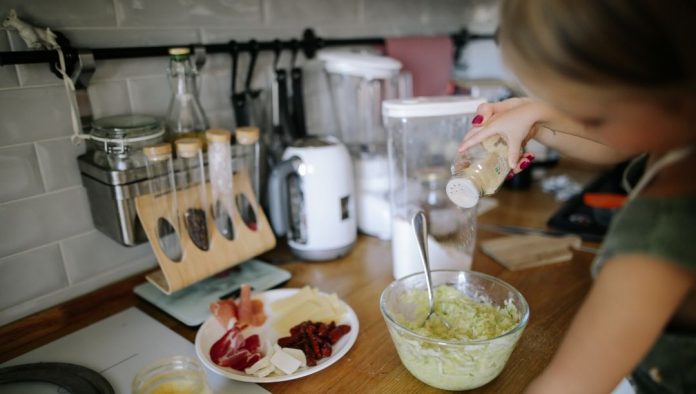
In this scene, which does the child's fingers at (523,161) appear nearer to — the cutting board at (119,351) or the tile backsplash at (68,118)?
the cutting board at (119,351)

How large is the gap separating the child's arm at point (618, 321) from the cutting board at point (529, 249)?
53 cm

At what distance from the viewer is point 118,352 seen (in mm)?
769

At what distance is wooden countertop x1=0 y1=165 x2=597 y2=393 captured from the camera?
68 cm

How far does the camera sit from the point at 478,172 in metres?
0.67

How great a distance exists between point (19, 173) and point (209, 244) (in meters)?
0.32

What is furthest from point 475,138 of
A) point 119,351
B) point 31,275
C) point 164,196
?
point 31,275

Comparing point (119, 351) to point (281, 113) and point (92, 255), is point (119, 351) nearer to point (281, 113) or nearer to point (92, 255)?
point (92, 255)

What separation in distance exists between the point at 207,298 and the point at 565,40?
72 cm

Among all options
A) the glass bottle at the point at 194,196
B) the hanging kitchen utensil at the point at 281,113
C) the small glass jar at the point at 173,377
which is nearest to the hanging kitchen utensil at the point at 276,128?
the hanging kitchen utensil at the point at 281,113

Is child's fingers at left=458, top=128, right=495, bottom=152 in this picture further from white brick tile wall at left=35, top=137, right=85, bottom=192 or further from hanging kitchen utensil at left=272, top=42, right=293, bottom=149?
white brick tile wall at left=35, top=137, right=85, bottom=192

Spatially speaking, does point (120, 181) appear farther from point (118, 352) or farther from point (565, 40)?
point (565, 40)

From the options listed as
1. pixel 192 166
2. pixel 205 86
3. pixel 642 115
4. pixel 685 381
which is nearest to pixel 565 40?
pixel 642 115

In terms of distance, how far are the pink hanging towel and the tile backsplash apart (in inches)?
18.6

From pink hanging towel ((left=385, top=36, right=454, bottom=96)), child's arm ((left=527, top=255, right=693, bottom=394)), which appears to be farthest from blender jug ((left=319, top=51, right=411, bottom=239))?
child's arm ((left=527, top=255, right=693, bottom=394))
